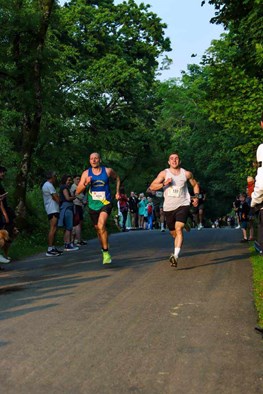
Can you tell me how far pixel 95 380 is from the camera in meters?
4.81

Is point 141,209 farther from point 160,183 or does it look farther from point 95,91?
point 160,183

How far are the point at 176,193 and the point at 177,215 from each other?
0.41 meters

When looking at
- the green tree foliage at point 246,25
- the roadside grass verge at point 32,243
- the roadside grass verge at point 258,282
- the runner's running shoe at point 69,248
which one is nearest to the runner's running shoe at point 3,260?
the roadside grass verge at point 32,243

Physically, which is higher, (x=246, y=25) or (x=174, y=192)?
(x=246, y=25)

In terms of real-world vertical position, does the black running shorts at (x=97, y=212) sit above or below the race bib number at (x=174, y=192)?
below

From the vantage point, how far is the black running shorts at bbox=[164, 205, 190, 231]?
12380mm

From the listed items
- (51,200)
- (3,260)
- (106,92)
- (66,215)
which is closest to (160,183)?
(3,260)

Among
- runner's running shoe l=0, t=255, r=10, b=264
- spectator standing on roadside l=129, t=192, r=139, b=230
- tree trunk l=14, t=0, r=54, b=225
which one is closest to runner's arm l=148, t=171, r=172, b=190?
runner's running shoe l=0, t=255, r=10, b=264

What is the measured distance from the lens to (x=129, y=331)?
6457 mm

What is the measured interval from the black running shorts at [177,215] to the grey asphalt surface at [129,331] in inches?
37.6

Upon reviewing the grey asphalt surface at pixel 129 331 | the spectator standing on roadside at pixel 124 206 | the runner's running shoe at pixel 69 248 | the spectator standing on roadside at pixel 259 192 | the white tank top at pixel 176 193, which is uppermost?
the spectator standing on roadside at pixel 124 206

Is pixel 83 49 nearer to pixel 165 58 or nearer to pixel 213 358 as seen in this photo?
pixel 165 58

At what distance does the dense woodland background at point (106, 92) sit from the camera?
58.7 feet

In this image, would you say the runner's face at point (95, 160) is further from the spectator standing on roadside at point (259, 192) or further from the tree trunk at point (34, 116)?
the spectator standing on roadside at point (259, 192)
